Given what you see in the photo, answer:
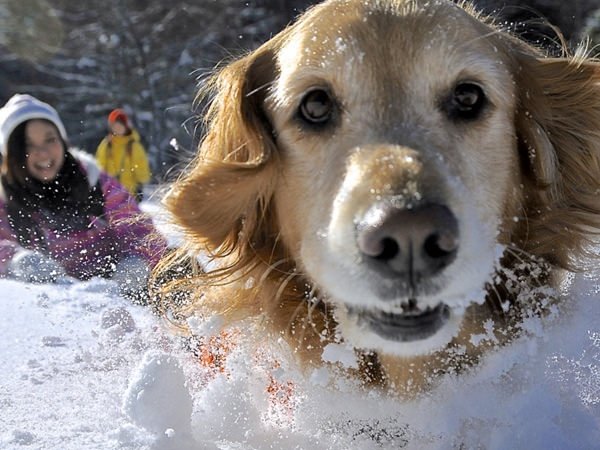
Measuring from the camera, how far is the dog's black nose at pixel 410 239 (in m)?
2.00

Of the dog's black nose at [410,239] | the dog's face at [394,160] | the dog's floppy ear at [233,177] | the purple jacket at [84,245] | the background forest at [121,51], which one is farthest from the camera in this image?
the background forest at [121,51]

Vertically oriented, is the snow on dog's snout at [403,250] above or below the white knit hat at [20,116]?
below

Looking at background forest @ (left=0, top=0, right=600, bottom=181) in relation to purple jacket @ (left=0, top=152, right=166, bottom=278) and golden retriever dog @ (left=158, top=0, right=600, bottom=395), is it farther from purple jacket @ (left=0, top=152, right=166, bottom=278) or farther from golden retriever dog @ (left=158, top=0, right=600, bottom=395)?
golden retriever dog @ (left=158, top=0, right=600, bottom=395)

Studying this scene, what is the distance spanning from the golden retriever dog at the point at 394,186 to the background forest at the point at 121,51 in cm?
1964

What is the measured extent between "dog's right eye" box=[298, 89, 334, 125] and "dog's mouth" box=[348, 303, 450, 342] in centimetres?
71

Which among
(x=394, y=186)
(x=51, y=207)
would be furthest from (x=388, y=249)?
(x=51, y=207)

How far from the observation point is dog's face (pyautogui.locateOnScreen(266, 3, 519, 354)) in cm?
210

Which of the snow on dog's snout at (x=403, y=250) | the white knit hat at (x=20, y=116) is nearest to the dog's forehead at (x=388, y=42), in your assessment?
the snow on dog's snout at (x=403, y=250)

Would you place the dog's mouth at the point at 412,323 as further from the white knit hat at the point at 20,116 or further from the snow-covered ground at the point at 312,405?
the white knit hat at the point at 20,116

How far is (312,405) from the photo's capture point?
2723 millimetres

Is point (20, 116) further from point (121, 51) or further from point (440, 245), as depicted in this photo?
point (121, 51)

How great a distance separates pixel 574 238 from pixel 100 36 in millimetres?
23766

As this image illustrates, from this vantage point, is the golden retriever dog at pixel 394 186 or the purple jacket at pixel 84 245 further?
the purple jacket at pixel 84 245

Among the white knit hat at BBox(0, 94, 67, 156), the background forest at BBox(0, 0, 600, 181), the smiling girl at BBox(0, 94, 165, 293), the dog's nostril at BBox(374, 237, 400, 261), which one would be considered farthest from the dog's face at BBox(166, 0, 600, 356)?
the background forest at BBox(0, 0, 600, 181)
